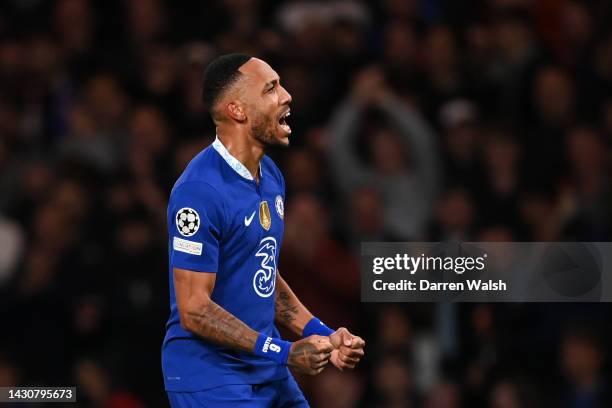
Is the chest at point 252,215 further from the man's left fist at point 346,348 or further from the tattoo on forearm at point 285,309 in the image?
the man's left fist at point 346,348

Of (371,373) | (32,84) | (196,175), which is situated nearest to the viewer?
(196,175)

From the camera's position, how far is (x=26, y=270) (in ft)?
29.3

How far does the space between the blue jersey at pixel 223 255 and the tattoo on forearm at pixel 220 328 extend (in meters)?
0.15

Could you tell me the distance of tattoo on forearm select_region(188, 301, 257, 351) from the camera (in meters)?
4.68


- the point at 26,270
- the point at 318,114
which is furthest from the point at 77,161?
the point at 318,114

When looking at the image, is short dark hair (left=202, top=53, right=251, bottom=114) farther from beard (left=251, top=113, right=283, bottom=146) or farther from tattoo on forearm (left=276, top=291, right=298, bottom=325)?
tattoo on forearm (left=276, top=291, right=298, bottom=325)

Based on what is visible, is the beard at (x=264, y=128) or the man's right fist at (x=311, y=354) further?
the beard at (x=264, y=128)

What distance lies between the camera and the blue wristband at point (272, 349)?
4.68 metres

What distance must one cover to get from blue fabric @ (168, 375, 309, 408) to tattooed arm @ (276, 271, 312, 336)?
0.97 feet

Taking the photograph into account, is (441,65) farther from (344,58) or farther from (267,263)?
(267,263)

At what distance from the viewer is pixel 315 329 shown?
17.1 feet

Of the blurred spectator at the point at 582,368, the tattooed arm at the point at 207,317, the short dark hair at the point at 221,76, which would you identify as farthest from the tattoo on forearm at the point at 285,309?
the blurred spectator at the point at 582,368

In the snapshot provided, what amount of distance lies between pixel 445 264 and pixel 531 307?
1.54 m

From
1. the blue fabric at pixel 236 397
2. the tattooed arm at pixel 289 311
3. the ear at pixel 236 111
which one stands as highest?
the ear at pixel 236 111
